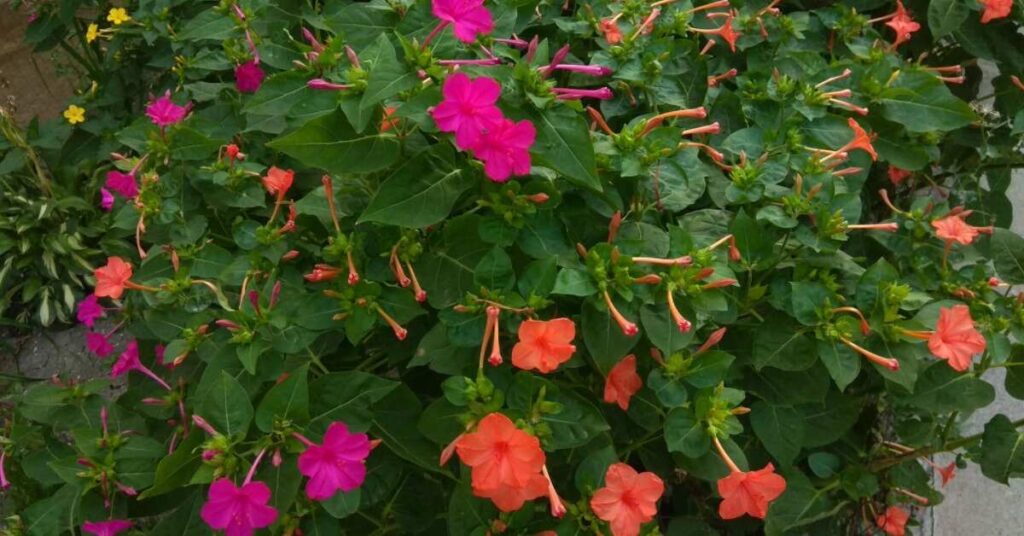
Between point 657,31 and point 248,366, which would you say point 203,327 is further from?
point 657,31

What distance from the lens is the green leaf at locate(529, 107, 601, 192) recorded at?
1.14 meters

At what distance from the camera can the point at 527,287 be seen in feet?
3.99

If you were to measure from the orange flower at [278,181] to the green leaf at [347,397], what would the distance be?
14.3 inches

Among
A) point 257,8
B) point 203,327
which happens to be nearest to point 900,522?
point 203,327

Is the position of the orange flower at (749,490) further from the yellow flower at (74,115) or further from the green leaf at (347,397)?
the yellow flower at (74,115)

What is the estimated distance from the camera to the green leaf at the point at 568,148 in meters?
1.14

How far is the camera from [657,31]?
1.61 metres

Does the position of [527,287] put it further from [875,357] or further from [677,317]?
[875,357]

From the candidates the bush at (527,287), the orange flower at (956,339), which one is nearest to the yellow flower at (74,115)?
the bush at (527,287)

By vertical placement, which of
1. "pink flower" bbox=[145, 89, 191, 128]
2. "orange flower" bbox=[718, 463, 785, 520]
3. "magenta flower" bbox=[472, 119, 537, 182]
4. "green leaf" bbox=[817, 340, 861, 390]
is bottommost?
"orange flower" bbox=[718, 463, 785, 520]

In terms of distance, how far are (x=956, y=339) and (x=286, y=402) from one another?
3.30 feet

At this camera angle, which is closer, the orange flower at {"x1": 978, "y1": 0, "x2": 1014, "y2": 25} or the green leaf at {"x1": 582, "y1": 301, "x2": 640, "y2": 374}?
the green leaf at {"x1": 582, "y1": 301, "x2": 640, "y2": 374}

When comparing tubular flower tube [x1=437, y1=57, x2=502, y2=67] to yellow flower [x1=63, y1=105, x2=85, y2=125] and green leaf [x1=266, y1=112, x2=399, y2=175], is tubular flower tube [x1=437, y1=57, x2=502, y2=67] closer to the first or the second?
green leaf [x1=266, y1=112, x2=399, y2=175]

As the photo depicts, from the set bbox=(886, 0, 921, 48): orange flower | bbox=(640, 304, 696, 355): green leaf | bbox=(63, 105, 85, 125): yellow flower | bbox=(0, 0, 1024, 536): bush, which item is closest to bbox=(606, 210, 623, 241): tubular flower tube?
bbox=(0, 0, 1024, 536): bush
